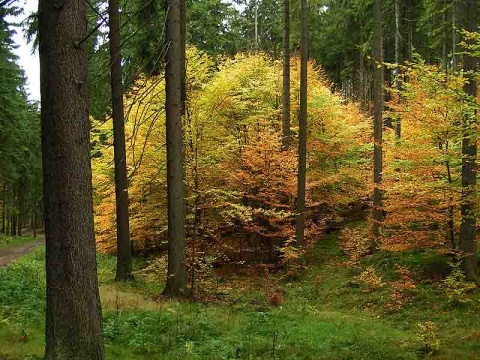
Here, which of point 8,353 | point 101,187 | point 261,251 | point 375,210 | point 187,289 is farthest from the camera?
point 101,187

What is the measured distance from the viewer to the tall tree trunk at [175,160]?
1137 cm

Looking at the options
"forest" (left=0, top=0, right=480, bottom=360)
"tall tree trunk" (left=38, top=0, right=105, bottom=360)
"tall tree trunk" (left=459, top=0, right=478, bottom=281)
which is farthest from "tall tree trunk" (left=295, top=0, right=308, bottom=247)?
"tall tree trunk" (left=38, top=0, right=105, bottom=360)

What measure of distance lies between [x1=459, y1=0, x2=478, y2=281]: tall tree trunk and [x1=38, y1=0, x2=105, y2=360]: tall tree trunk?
934 centimetres

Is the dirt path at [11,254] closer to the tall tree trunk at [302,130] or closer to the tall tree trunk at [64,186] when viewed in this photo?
the tall tree trunk at [302,130]

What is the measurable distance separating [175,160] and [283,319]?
16.2ft

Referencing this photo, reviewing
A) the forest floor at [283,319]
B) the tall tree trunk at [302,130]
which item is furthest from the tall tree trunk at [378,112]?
the tall tree trunk at [302,130]

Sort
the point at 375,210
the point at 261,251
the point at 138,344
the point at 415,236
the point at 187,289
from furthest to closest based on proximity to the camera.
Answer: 1. the point at 261,251
2. the point at 375,210
3. the point at 415,236
4. the point at 187,289
5. the point at 138,344

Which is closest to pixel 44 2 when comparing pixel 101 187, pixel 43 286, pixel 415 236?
pixel 43 286

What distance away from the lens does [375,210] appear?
17875mm

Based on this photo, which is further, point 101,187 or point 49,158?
point 101,187

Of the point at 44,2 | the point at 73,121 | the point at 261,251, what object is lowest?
the point at 261,251

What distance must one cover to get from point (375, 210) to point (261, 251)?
521 centimetres

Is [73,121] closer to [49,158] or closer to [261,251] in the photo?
[49,158]

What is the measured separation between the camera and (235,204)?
1614 cm
